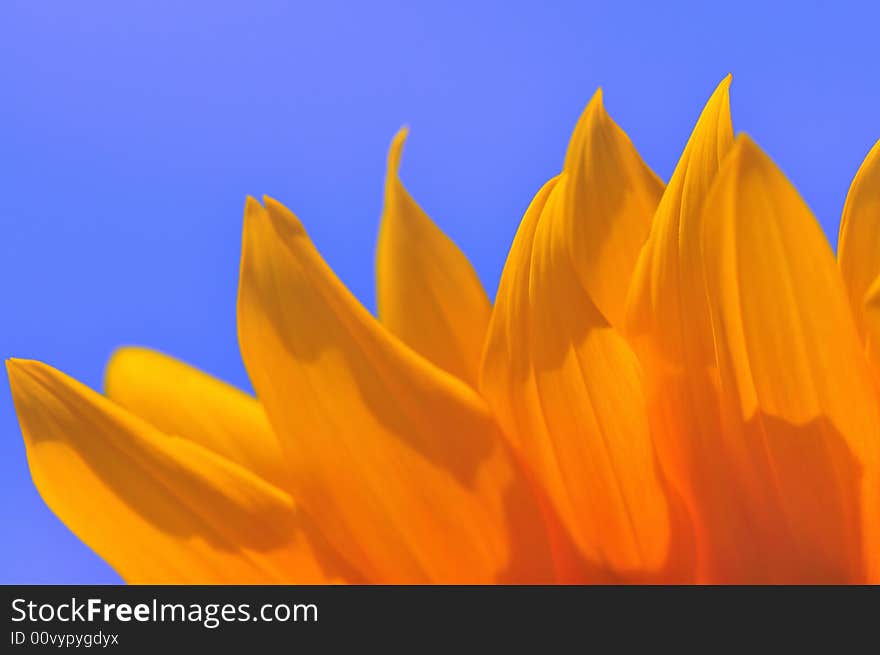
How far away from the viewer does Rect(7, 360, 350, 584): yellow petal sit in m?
0.35

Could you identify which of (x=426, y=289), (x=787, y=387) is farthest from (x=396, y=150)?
(x=787, y=387)

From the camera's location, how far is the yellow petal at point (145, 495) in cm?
35

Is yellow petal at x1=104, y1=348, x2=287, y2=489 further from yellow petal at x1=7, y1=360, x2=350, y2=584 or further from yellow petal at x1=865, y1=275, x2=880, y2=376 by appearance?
yellow petal at x1=865, y1=275, x2=880, y2=376

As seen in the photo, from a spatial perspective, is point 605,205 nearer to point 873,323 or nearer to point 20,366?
point 873,323

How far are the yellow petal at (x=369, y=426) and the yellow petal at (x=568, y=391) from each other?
0.05 feet

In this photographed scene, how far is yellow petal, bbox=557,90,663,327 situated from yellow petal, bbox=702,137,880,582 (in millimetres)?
73

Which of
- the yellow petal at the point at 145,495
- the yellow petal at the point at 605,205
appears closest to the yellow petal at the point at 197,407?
the yellow petal at the point at 145,495

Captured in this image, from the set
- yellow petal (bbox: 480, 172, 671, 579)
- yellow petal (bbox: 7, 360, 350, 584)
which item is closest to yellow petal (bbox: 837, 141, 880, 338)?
yellow petal (bbox: 480, 172, 671, 579)

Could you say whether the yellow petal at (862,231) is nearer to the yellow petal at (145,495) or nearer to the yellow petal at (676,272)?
the yellow petal at (676,272)

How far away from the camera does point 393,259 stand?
1.43 ft

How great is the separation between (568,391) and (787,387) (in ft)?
0.25

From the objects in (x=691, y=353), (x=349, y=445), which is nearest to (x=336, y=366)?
(x=349, y=445)
